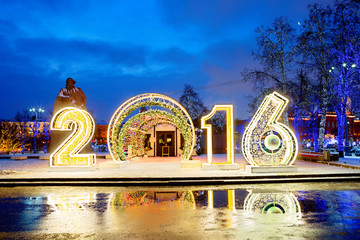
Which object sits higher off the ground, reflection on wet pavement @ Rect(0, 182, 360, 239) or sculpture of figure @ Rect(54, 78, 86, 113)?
sculpture of figure @ Rect(54, 78, 86, 113)

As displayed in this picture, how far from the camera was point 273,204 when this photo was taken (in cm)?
668

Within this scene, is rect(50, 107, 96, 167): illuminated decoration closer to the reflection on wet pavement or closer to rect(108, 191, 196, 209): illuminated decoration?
the reflection on wet pavement

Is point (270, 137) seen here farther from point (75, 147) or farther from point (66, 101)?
point (66, 101)

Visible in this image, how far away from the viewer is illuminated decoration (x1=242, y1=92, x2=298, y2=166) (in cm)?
1124

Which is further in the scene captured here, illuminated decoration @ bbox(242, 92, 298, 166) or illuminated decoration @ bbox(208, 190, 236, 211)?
illuminated decoration @ bbox(242, 92, 298, 166)

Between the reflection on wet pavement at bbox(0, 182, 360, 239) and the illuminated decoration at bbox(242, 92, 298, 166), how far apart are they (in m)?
2.66

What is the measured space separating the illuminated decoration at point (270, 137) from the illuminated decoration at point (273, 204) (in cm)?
Answer: 361

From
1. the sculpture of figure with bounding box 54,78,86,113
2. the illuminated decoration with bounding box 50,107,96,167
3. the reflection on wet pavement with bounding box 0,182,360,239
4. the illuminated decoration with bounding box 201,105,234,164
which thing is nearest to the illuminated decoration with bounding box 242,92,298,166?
the illuminated decoration with bounding box 201,105,234,164

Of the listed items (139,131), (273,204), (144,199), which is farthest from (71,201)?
(139,131)

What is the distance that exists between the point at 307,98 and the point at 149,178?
15438 mm

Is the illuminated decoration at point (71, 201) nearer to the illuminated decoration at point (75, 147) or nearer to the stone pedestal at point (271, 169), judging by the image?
the illuminated decoration at point (75, 147)

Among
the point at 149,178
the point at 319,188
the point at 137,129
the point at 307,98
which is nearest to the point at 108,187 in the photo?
the point at 149,178

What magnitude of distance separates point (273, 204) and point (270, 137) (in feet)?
16.2

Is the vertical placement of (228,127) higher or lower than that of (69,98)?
lower
